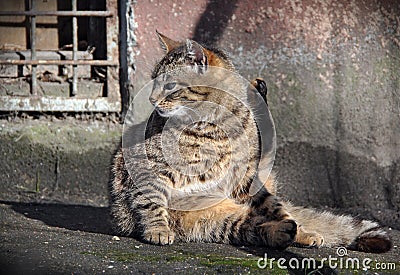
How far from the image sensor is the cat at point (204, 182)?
152 inches

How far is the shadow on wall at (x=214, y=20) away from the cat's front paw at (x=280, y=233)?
1.93m

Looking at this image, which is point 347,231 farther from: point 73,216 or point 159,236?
point 73,216

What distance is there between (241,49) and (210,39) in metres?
0.24

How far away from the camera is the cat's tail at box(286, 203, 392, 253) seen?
12.7ft

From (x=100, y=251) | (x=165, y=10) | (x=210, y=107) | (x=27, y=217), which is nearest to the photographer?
(x=100, y=251)

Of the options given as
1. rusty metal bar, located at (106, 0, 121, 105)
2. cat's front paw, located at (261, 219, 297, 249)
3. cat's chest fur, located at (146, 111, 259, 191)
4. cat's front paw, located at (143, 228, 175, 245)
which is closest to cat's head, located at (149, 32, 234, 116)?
cat's chest fur, located at (146, 111, 259, 191)

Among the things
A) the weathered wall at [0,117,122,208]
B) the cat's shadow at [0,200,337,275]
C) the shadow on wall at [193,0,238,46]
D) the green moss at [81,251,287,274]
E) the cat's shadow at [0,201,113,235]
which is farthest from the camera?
the weathered wall at [0,117,122,208]

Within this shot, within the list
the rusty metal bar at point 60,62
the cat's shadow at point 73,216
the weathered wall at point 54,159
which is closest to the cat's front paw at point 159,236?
the cat's shadow at point 73,216

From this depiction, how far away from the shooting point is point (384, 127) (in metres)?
5.30

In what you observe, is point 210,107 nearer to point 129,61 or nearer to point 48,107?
point 129,61

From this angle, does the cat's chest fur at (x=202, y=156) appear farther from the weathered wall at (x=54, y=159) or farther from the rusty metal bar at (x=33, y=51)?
the rusty metal bar at (x=33, y=51)

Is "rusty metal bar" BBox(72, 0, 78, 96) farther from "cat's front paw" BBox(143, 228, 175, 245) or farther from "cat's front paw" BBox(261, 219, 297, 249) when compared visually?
"cat's front paw" BBox(261, 219, 297, 249)

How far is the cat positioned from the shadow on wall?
3.89 feet

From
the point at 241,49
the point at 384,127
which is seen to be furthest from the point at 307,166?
the point at 241,49
